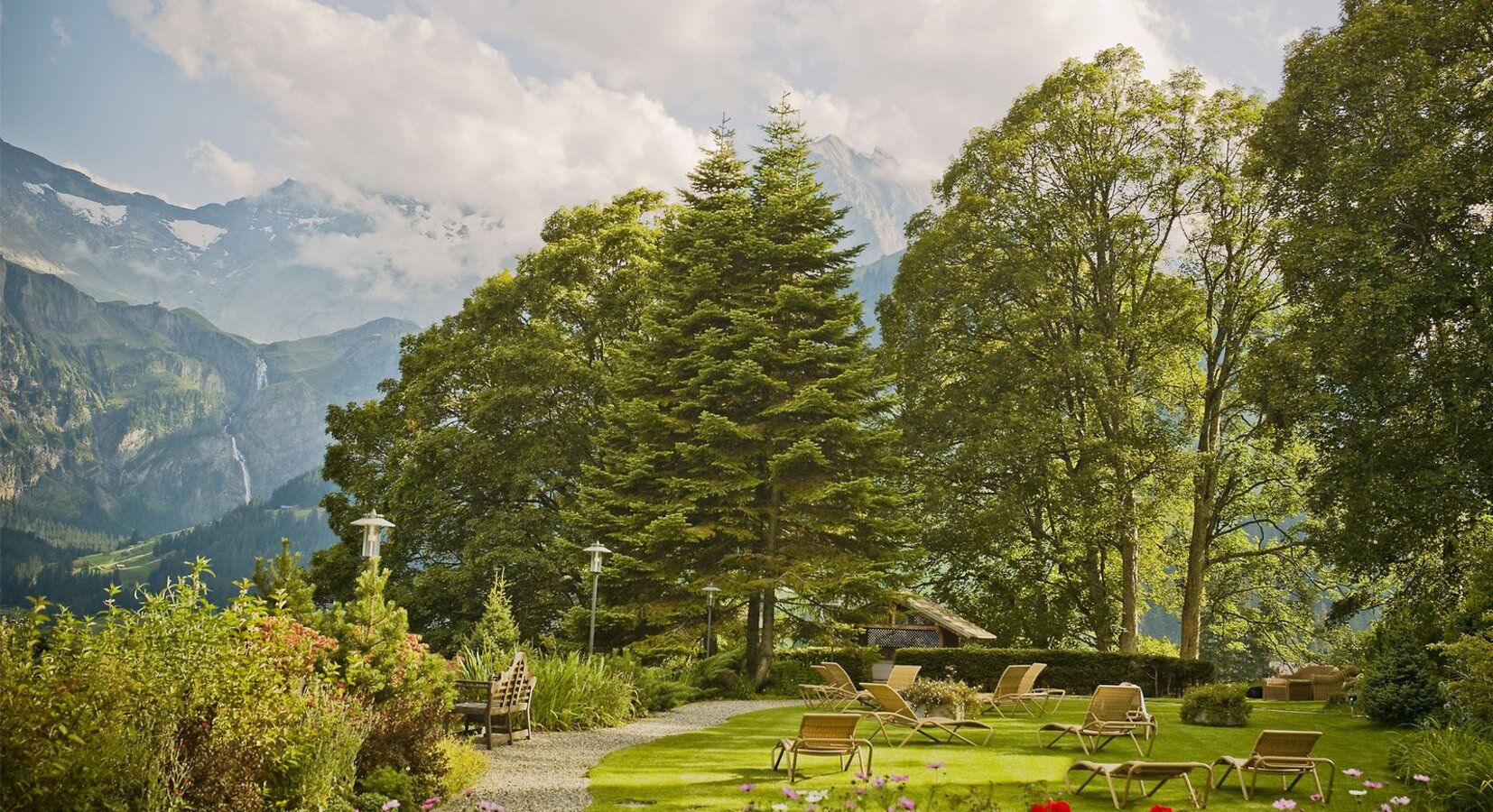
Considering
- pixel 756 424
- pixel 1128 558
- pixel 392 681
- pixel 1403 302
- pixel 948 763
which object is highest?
pixel 1403 302

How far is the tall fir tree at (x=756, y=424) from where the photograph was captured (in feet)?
71.1

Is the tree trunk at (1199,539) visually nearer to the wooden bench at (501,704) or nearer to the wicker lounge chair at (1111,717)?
the wicker lounge chair at (1111,717)

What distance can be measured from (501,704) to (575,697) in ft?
6.98

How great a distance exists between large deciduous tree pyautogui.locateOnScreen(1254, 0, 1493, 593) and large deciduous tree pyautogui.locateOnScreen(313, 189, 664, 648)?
16.0 metres

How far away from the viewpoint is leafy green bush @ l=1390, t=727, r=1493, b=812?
23.9 feet

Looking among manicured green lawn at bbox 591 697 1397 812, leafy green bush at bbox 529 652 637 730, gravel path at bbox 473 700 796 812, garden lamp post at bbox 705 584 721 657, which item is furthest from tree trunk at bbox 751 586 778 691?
leafy green bush at bbox 529 652 637 730

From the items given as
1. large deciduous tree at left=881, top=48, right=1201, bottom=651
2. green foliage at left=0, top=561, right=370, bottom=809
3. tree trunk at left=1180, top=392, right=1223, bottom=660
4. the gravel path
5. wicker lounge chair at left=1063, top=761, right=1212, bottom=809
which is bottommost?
the gravel path

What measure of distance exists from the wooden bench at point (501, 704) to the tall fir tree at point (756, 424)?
9.19 meters

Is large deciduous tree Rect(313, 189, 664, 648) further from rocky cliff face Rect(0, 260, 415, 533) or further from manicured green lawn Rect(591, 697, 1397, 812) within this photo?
rocky cliff face Rect(0, 260, 415, 533)

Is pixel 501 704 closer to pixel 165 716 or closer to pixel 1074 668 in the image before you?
pixel 165 716

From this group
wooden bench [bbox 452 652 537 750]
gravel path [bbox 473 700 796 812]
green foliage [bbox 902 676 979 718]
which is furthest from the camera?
green foliage [bbox 902 676 979 718]

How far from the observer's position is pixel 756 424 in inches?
890

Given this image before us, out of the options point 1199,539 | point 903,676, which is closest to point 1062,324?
point 1199,539

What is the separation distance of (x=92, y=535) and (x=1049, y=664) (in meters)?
153
